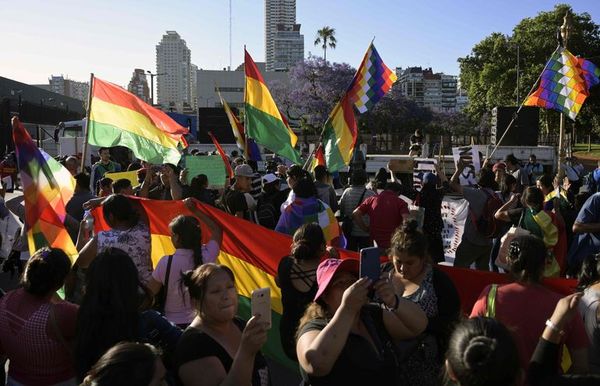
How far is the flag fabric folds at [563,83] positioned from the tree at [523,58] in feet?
112

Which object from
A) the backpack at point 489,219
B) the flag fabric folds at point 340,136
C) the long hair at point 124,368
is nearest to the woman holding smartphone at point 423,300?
the long hair at point 124,368

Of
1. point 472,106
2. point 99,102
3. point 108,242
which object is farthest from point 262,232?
point 472,106

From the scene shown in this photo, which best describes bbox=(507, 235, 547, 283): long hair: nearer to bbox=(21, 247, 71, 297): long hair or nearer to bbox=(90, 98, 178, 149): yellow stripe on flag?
bbox=(21, 247, 71, 297): long hair

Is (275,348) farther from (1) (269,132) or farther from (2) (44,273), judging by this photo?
(1) (269,132)

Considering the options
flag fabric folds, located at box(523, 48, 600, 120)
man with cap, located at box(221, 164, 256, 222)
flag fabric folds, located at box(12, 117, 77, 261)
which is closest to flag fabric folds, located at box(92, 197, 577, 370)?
flag fabric folds, located at box(12, 117, 77, 261)

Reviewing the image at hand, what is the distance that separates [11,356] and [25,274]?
15.5 inches

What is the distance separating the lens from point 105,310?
2.67m

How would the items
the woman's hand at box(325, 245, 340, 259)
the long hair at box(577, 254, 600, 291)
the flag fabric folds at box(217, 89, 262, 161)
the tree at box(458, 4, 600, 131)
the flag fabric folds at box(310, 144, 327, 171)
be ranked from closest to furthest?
the long hair at box(577, 254, 600, 291) < the woman's hand at box(325, 245, 340, 259) < the flag fabric folds at box(310, 144, 327, 171) < the flag fabric folds at box(217, 89, 262, 161) < the tree at box(458, 4, 600, 131)

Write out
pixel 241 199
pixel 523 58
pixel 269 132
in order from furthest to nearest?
1. pixel 523 58
2. pixel 269 132
3. pixel 241 199

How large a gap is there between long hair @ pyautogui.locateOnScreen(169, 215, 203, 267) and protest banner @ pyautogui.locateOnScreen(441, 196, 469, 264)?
4058 millimetres

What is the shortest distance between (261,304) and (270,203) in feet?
17.7

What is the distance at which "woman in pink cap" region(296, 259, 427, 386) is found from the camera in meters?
2.33

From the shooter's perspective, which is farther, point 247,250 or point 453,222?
point 453,222

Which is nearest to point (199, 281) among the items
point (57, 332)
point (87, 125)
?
point (57, 332)
